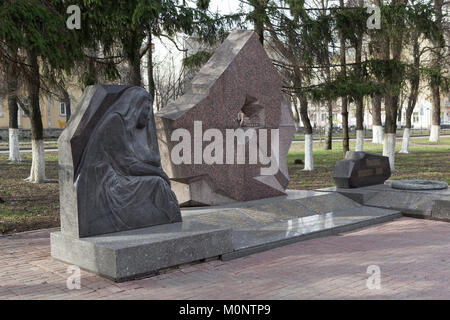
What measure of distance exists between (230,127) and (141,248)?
393 cm

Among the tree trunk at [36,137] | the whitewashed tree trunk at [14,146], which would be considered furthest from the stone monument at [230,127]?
the whitewashed tree trunk at [14,146]

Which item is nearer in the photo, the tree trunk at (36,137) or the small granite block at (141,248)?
the small granite block at (141,248)

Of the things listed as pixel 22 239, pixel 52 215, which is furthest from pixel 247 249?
pixel 52 215

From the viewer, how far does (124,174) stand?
6070 millimetres

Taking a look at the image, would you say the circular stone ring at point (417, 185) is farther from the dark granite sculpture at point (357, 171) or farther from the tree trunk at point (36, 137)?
the tree trunk at point (36, 137)

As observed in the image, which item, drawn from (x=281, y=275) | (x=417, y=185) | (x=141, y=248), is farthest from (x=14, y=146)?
(x=281, y=275)

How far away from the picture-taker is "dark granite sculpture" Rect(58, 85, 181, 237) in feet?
18.5

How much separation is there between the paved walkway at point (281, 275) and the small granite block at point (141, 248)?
4.8 inches

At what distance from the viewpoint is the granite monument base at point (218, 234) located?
5.18 metres

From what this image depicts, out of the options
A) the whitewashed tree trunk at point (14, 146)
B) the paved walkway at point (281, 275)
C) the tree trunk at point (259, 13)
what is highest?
the tree trunk at point (259, 13)

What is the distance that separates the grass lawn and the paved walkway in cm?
176

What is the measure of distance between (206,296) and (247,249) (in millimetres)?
1666

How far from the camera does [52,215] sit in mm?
9211

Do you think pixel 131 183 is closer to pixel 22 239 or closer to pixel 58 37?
pixel 22 239
